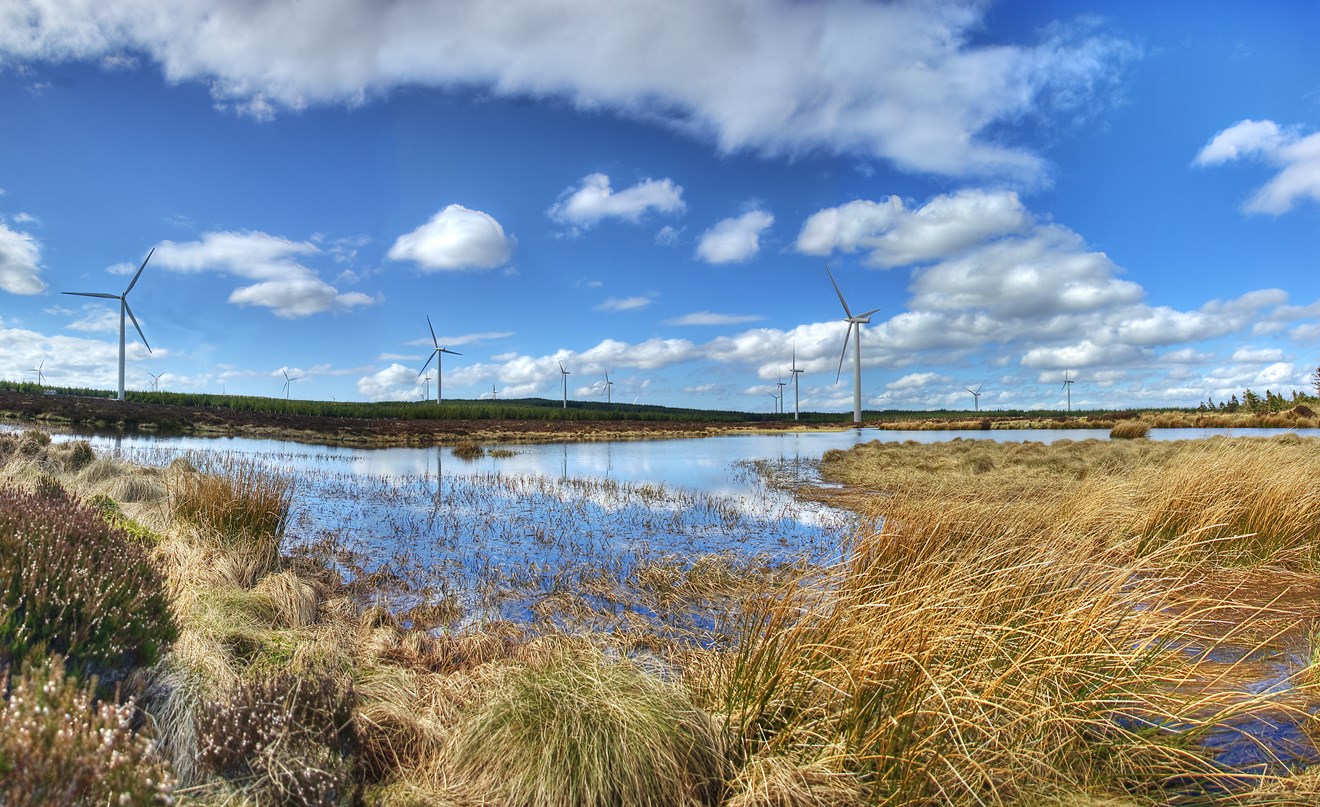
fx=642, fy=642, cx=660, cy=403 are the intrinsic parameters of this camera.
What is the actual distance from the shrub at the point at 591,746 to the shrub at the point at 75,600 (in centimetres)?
257

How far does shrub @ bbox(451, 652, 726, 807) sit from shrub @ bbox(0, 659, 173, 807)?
1790 millimetres

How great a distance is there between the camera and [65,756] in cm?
294

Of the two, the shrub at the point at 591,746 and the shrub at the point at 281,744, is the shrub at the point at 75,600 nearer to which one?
the shrub at the point at 281,744

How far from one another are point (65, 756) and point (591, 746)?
2.59 m

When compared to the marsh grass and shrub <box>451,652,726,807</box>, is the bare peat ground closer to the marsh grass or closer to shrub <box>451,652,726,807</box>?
the marsh grass

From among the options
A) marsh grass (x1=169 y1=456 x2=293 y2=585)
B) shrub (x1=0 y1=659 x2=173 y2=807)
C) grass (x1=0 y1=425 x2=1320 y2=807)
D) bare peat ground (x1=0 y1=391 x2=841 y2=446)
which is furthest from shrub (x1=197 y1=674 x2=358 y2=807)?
bare peat ground (x1=0 y1=391 x2=841 y2=446)

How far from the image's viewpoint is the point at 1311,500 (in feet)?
34.1

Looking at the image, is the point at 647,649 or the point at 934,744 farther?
the point at 647,649

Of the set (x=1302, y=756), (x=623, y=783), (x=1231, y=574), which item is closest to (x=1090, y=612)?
(x=1302, y=756)

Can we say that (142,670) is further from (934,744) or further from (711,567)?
(711,567)

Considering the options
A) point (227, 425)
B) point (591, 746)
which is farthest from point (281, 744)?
point (227, 425)

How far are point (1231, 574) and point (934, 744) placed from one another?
8.07m

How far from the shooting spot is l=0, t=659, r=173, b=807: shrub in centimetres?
287

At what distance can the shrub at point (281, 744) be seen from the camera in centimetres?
382
